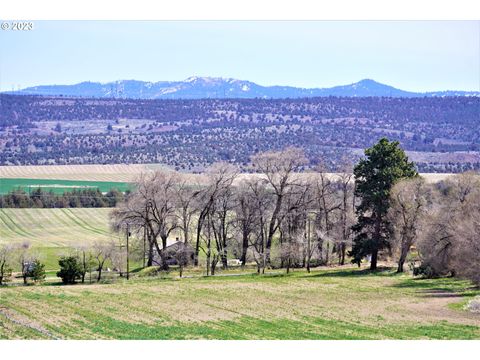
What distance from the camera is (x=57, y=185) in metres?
120

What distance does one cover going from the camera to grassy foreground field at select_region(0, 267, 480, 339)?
28516 millimetres

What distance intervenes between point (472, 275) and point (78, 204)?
64.6m

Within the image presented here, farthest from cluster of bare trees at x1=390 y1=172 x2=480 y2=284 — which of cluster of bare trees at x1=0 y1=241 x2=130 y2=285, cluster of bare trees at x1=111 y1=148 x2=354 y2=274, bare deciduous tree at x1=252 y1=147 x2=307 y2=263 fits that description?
cluster of bare trees at x1=0 y1=241 x2=130 y2=285

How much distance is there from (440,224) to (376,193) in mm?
9461

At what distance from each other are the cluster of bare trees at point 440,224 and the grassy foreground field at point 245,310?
4.05 feet

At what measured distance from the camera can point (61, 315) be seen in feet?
105

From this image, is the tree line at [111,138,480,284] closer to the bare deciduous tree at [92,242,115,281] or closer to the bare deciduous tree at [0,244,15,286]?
the bare deciduous tree at [92,242,115,281]

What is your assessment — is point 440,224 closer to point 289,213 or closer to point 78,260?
point 289,213

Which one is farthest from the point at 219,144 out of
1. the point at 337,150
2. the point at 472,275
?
the point at 472,275

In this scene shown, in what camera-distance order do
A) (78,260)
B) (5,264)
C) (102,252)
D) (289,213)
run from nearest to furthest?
1. (5,264)
2. (78,260)
3. (102,252)
4. (289,213)

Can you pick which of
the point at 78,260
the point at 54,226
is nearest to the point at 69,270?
the point at 78,260

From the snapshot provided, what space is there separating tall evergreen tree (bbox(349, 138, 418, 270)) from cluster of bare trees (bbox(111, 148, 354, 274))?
3235 millimetres

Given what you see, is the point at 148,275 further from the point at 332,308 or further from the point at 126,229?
the point at 332,308

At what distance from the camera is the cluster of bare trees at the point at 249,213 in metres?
57.9
